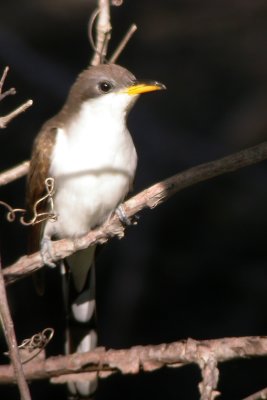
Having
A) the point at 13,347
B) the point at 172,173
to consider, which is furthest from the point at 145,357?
the point at 172,173

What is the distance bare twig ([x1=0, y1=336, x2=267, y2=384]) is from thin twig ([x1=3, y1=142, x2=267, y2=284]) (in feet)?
1.42

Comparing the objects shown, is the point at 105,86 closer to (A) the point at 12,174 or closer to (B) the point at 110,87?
(B) the point at 110,87

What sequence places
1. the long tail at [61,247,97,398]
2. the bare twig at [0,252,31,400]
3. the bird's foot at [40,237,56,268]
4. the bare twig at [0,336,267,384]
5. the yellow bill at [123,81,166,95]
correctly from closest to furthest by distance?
the bare twig at [0,252,31,400]
the bare twig at [0,336,267,384]
the bird's foot at [40,237,56,268]
the yellow bill at [123,81,166,95]
the long tail at [61,247,97,398]

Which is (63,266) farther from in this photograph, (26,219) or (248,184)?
(248,184)

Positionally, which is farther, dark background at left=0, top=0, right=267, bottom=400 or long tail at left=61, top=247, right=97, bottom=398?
dark background at left=0, top=0, right=267, bottom=400

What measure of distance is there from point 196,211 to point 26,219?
1589mm

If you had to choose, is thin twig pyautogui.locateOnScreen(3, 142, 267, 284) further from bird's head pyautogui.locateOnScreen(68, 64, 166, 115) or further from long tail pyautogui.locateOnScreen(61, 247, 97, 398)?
long tail pyautogui.locateOnScreen(61, 247, 97, 398)

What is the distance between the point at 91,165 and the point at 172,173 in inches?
80.9

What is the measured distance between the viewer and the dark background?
6023 mm

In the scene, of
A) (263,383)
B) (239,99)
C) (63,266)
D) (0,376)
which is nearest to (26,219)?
(63,266)

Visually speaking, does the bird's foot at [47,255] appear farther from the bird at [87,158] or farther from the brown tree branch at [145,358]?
the brown tree branch at [145,358]

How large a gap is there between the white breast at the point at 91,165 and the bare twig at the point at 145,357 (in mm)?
1006

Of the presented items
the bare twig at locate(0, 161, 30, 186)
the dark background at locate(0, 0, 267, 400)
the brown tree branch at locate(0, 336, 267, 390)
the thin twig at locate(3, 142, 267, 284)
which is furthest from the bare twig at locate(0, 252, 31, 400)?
the dark background at locate(0, 0, 267, 400)

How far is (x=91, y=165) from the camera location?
15.4ft
